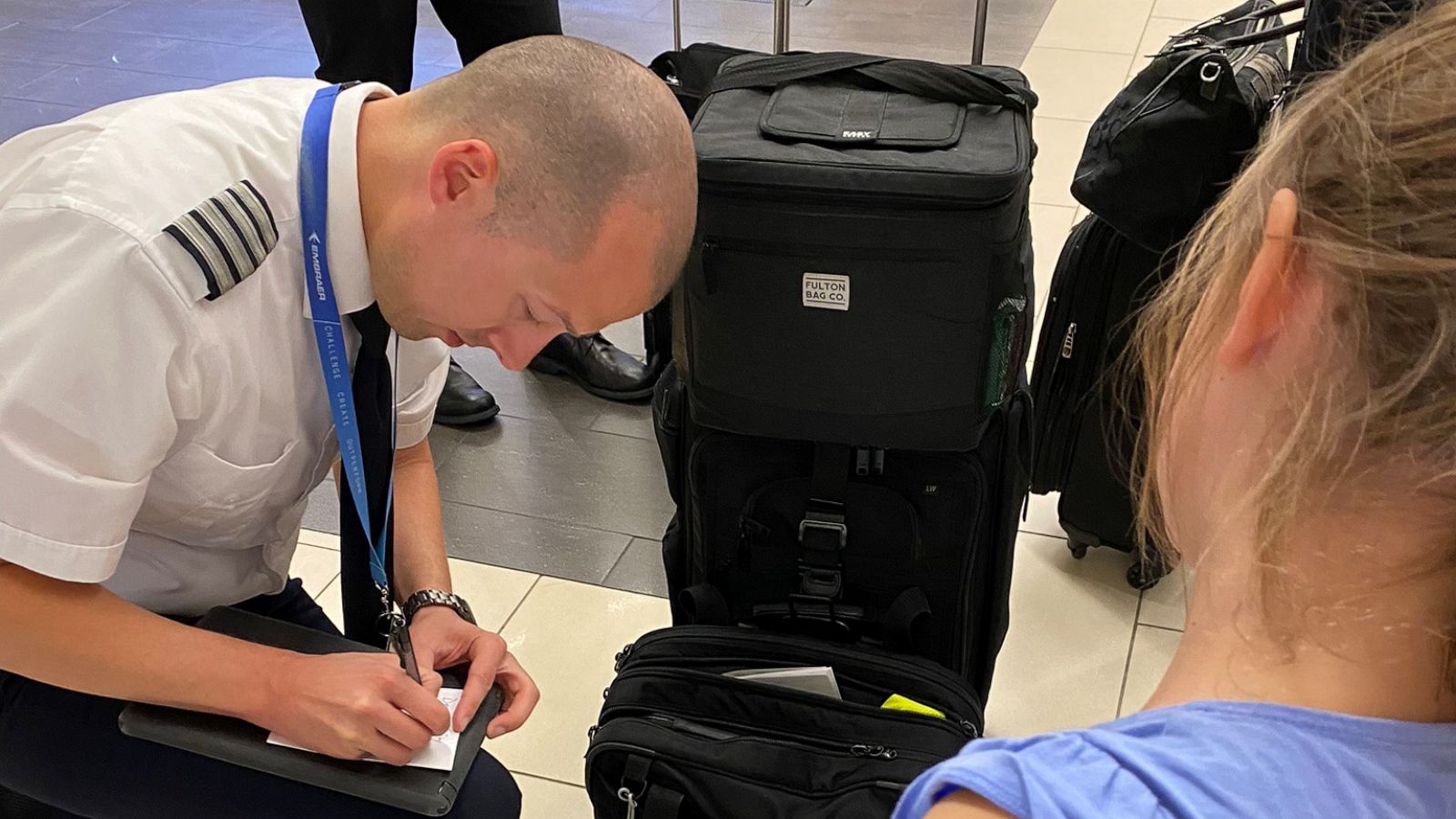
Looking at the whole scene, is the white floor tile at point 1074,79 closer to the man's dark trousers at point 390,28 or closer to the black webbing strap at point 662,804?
the man's dark trousers at point 390,28

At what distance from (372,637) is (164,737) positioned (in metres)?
0.35

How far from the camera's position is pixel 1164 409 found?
30.8 inches

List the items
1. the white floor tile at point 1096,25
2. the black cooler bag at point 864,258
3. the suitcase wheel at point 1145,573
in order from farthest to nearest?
the white floor tile at point 1096,25, the suitcase wheel at point 1145,573, the black cooler bag at point 864,258

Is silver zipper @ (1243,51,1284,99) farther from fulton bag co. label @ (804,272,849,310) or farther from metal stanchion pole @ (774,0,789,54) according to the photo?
metal stanchion pole @ (774,0,789,54)

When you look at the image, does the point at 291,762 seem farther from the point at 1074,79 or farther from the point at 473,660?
the point at 1074,79

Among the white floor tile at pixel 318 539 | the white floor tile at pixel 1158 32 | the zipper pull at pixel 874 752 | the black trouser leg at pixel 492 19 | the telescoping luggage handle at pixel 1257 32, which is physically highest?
Result: the telescoping luggage handle at pixel 1257 32

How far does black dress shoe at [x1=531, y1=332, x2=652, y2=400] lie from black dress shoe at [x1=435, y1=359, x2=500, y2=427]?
18 centimetres

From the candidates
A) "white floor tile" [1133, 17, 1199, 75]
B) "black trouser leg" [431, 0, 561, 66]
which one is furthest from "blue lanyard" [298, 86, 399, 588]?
"white floor tile" [1133, 17, 1199, 75]

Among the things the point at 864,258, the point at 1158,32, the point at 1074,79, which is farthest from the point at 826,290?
the point at 1158,32

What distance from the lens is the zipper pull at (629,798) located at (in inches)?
53.8

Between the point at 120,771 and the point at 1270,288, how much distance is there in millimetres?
1086

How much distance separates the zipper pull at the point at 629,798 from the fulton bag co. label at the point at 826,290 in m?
0.56

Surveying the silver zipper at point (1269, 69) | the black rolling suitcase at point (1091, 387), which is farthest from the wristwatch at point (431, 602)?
the silver zipper at point (1269, 69)

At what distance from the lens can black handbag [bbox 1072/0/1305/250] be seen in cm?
164
